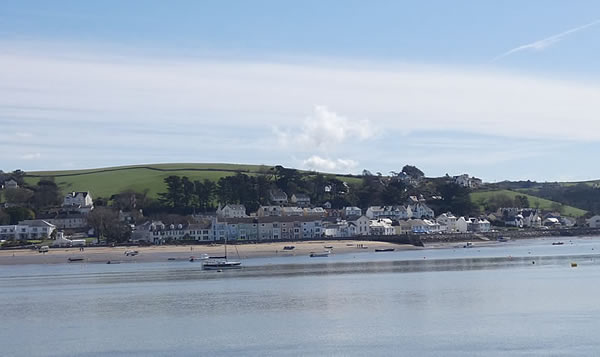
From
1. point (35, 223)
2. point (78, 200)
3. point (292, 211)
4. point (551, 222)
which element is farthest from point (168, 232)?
point (551, 222)

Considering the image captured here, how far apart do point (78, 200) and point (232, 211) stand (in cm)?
2451

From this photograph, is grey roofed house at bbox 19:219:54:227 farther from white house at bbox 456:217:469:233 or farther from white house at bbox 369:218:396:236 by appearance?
white house at bbox 456:217:469:233

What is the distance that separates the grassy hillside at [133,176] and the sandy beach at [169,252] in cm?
4199

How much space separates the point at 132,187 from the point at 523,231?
6136 centimetres

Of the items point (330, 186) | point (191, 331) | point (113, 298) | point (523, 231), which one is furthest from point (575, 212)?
point (191, 331)

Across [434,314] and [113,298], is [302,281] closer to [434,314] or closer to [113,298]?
[113,298]

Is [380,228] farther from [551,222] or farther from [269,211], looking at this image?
[551,222]

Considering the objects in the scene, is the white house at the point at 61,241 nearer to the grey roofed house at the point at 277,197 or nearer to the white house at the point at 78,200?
the white house at the point at 78,200

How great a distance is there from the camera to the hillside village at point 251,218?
367ft

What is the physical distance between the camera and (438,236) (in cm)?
11656

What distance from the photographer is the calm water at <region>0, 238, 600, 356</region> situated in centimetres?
3081

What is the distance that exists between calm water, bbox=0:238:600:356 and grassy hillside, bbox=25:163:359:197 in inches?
3222

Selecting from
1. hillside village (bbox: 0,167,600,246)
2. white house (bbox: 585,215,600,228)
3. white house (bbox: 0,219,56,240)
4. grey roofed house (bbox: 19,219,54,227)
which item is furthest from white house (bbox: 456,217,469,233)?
grey roofed house (bbox: 19,219,54,227)

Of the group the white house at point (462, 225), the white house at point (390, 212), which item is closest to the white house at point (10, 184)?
the white house at point (390, 212)
